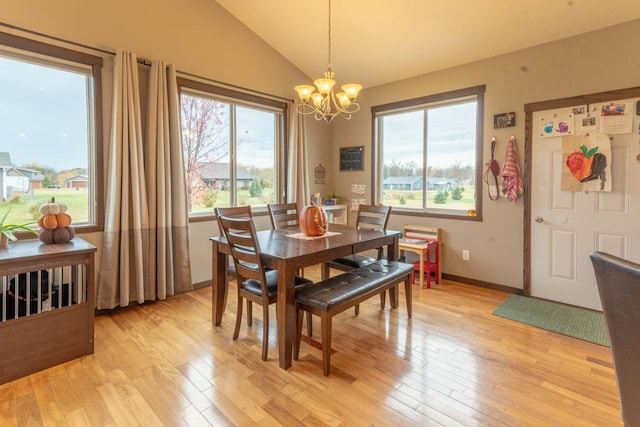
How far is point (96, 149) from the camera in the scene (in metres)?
2.90

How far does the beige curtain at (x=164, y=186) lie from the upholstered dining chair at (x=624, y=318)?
3.24 meters

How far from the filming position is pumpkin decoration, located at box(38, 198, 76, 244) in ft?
7.64

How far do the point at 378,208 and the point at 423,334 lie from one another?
3.99 feet

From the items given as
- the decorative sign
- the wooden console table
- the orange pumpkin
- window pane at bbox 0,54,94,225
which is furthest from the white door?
window pane at bbox 0,54,94,225

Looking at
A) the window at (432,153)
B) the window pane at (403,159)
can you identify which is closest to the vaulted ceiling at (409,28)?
the window at (432,153)

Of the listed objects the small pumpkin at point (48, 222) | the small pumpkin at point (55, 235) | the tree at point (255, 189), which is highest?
the tree at point (255, 189)

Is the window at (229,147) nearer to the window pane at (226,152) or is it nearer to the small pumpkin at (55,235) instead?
the window pane at (226,152)

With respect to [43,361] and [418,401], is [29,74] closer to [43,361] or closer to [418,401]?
[43,361]

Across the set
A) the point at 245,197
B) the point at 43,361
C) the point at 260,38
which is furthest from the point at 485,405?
the point at 260,38

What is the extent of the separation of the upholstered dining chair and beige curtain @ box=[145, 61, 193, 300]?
128 inches

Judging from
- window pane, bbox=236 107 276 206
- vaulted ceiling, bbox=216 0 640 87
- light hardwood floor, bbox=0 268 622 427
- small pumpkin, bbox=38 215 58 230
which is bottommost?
light hardwood floor, bbox=0 268 622 427

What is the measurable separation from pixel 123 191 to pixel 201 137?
44.1 inches

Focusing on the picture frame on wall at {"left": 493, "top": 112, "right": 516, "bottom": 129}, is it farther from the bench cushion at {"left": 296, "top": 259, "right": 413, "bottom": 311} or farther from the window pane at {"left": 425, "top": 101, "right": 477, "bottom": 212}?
the bench cushion at {"left": 296, "top": 259, "right": 413, "bottom": 311}

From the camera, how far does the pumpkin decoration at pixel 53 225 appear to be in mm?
2330
